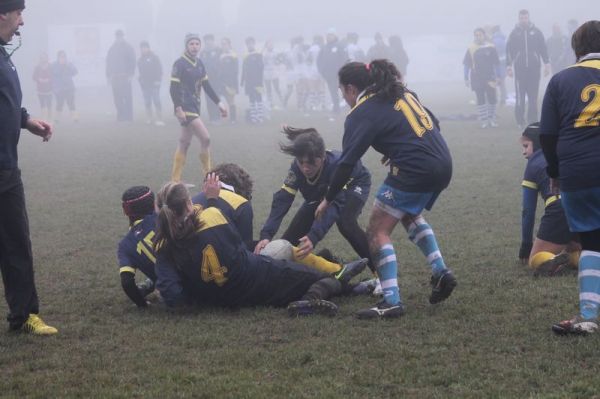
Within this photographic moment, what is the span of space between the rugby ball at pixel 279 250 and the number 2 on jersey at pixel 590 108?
2284 mm

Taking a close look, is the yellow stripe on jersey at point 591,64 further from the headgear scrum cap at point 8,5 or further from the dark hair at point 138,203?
the headgear scrum cap at point 8,5

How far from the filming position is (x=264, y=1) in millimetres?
54000

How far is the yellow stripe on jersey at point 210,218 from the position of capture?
19.0 ft

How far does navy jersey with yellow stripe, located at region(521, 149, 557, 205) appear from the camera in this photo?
22.7ft

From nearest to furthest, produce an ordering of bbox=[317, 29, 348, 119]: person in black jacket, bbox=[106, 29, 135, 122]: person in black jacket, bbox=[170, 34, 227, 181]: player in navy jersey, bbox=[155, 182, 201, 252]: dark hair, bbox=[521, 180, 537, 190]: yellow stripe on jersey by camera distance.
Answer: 1. bbox=[155, 182, 201, 252]: dark hair
2. bbox=[521, 180, 537, 190]: yellow stripe on jersey
3. bbox=[170, 34, 227, 181]: player in navy jersey
4. bbox=[317, 29, 348, 119]: person in black jacket
5. bbox=[106, 29, 135, 122]: person in black jacket

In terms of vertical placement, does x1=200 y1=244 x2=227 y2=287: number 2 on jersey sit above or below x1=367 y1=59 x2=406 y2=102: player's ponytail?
below

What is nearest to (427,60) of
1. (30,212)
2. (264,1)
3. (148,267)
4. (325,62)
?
(264,1)

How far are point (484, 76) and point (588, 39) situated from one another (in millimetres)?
16362

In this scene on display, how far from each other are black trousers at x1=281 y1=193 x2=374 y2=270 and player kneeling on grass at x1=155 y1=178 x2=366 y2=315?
1.62 feet

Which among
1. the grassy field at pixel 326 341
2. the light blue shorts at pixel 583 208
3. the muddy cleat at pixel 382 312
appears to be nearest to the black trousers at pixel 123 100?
the grassy field at pixel 326 341

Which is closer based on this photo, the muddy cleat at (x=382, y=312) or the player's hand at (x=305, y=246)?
the muddy cleat at (x=382, y=312)

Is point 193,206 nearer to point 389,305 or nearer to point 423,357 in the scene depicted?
point 389,305

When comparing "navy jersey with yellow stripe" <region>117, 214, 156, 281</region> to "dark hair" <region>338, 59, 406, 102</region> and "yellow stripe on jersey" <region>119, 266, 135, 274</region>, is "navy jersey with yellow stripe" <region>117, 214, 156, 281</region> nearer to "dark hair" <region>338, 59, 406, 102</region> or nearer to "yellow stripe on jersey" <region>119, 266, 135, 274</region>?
"yellow stripe on jersey" <region>119, 266, 135, 274</region>

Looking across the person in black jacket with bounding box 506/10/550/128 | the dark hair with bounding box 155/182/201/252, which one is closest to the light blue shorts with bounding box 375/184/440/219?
the dark hair with bounding box 155/182/201/252
